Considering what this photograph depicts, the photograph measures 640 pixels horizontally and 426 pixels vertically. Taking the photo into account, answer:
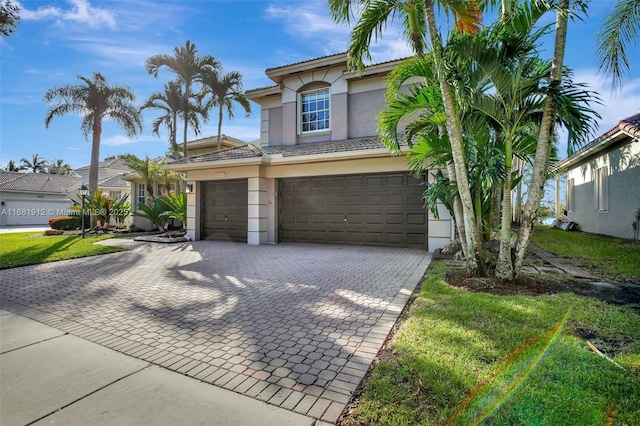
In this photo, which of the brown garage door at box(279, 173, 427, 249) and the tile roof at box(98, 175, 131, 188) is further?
the tile roof at box(98, 175, 131, 188)

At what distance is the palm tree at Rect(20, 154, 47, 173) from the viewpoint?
55.8m

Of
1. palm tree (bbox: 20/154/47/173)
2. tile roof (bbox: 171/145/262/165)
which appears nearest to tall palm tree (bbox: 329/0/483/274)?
tile roof (bbox: 171/145/262/165)

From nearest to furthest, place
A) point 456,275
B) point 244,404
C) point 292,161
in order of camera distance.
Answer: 1. point 244,404
2. point 456,275
3. point 292,161

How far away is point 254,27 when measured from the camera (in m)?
9.80

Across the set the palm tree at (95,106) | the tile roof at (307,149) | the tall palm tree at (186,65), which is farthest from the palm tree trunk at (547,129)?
the palm tree at (95,106)

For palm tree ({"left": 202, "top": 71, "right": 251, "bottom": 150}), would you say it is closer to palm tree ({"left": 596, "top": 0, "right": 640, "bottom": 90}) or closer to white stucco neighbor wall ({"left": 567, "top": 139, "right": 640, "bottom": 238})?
palm tree ({"left": 596, "top": 0, "right": 640, "bottom": 90})

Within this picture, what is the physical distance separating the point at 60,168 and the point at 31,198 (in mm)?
37236

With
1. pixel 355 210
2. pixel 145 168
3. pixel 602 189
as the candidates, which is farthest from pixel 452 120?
pixel 145 168

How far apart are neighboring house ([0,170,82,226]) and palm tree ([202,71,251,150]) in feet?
71.1

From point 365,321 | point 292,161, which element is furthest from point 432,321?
point 292,161

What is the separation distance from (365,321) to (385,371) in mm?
1287

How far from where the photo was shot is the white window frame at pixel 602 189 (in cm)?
1267

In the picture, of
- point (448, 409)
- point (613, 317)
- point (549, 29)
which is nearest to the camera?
point (448, 409)

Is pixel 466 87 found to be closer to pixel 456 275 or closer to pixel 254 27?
pixel 456 275
